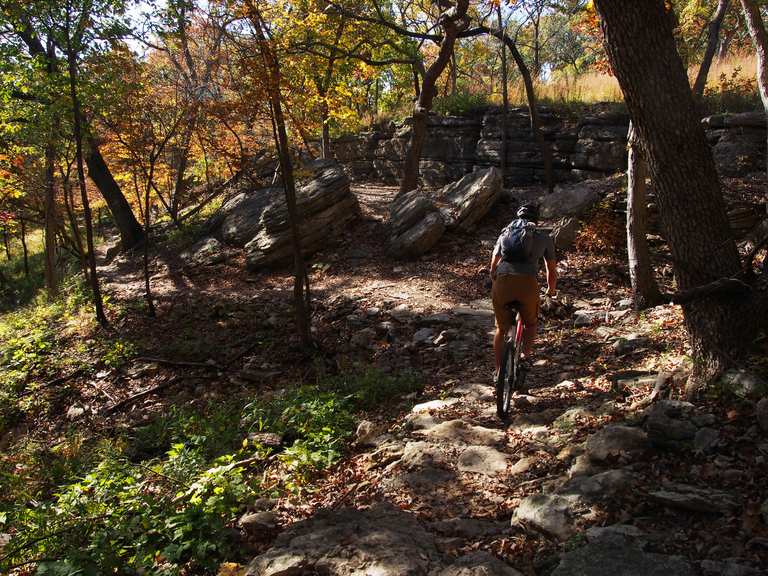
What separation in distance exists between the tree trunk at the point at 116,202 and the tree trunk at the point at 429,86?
9.21 m

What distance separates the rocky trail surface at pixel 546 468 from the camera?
9.35 ft

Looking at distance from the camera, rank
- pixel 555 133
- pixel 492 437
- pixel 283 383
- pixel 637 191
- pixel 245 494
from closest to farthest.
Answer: pixel 245 494
pixel 492 437
pixel 637 191
pixel 283 383
pixel 555 133

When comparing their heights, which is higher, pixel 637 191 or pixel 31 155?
pixel 31 155

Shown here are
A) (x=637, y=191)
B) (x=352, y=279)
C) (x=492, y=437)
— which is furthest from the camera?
(x=352, y=279)

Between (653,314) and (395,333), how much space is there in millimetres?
3879

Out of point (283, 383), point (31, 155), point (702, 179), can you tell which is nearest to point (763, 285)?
point (702, 179)

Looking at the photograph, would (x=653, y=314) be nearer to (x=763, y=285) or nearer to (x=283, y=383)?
(x=763, y=285)

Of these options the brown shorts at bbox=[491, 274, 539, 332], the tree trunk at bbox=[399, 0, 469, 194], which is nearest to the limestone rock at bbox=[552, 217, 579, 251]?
the tree trunk at bbox=[399, 0, 469, 194]

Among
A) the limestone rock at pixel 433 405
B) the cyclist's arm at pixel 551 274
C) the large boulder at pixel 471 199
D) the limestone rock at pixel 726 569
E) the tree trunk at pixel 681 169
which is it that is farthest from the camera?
the large boulder at pixel 471 199

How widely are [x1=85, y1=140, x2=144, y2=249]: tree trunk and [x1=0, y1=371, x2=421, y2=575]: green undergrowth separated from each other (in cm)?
1121

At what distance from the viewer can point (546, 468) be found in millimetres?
3980

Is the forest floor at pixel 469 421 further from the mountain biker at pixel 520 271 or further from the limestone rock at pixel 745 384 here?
the mountain biker at pixel 520 271

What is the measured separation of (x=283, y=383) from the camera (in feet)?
27.5

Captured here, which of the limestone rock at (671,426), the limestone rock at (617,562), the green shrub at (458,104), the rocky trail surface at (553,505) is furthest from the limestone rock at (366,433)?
the green shrub at (458,104)
